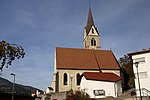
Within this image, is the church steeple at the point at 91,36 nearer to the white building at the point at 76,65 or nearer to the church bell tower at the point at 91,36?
the church bell tower at the point at 91,36

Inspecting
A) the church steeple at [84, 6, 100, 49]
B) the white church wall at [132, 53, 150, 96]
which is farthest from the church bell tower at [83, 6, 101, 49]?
the white church wall at [132, 53, 150, 96]

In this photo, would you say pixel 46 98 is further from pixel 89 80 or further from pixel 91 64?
pixel 91 64

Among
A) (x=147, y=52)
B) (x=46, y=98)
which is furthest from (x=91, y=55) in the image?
(x=147, y=52)

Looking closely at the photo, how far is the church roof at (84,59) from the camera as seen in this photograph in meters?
49.6

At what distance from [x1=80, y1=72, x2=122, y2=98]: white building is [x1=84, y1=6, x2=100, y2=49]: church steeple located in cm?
2921

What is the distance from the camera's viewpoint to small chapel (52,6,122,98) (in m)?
40.6

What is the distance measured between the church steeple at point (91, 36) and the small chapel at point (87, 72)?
16243 mm

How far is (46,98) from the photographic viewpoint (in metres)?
39.8

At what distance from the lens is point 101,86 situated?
40438mm

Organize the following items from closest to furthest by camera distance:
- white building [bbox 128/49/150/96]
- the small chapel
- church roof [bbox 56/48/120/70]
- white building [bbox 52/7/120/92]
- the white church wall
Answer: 1. white building [bbox 128/49/150/96]
2. the white church wall
3. the small chapel
4. white building [bbox 52/7/120/92]
5. church roof [bbox 56/48/120/70]

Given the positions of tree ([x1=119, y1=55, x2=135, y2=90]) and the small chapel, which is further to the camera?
tree ([x1=119, y1=55, x2=135, y2=90])

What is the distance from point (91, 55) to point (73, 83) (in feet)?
29.5

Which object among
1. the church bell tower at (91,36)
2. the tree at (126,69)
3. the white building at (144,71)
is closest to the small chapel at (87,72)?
the tree at (126,69)

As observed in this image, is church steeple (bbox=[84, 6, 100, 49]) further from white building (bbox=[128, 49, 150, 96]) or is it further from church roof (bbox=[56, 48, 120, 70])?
white building (bbox=[128, 49, 150, 96])
